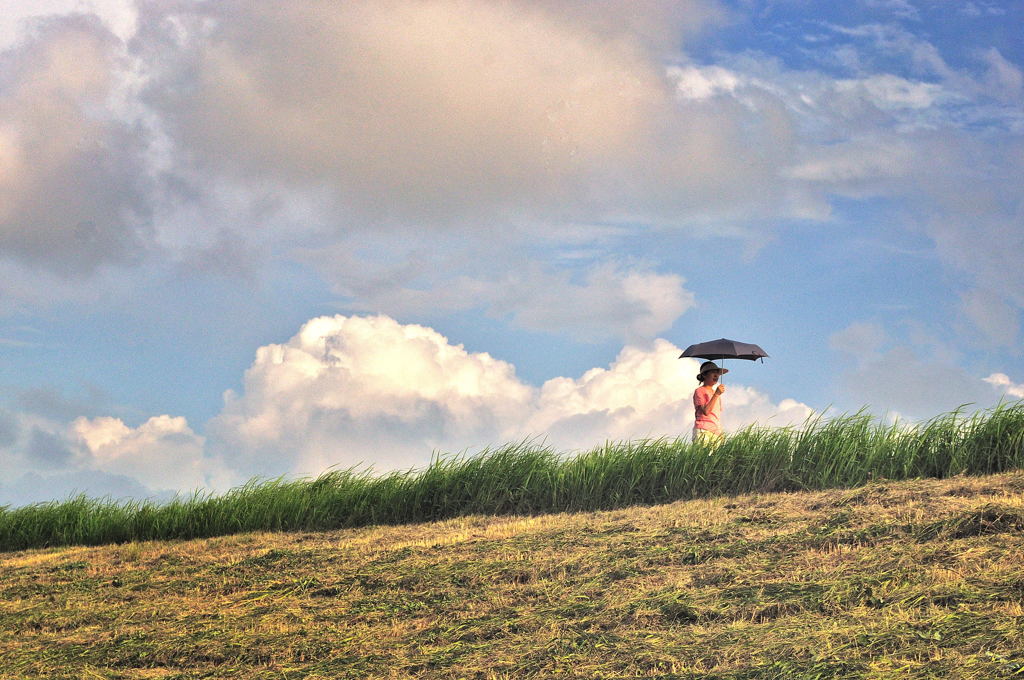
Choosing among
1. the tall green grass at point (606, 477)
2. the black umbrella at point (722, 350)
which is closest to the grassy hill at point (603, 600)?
the tall green grass at point (606, 477)

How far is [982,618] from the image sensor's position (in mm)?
4457

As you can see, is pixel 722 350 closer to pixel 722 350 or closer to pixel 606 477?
pixel 722 350

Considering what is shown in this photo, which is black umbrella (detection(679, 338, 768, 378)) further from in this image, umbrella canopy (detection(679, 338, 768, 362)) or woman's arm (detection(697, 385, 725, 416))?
woman's arm (detection(697, 385, 725, 416))

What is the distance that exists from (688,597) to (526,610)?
1.00 meters

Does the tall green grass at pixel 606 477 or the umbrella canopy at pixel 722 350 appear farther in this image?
the umbrella canopy at pixel 722 350

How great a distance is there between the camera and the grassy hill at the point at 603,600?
178 inches

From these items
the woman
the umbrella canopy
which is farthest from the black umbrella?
the woman

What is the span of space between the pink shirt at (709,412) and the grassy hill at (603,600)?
1.39 m

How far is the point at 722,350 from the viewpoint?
10281mm

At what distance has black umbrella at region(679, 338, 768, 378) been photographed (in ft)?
33.7

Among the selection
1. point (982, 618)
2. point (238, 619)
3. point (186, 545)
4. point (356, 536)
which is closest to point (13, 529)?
point (186, 545)

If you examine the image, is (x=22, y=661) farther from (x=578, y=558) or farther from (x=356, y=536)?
(x=578, y=558)

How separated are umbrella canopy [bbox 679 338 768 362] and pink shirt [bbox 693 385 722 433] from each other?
0.84 meters

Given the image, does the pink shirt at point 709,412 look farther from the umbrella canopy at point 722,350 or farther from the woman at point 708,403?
the umbrella canopy at point 722,350
